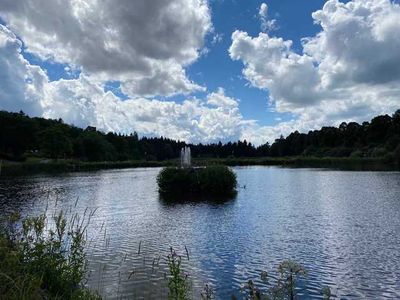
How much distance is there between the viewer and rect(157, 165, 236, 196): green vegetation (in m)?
47.6

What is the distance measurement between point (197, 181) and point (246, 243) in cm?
2801

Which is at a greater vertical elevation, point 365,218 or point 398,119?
point 398,119

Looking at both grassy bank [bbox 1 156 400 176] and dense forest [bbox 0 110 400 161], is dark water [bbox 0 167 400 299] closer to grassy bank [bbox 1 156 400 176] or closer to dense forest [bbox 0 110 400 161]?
grassy bank [bbox 1 156 400 176]

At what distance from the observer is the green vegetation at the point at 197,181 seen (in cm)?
4760

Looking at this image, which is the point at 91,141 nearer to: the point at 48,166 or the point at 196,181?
the point at 48,166

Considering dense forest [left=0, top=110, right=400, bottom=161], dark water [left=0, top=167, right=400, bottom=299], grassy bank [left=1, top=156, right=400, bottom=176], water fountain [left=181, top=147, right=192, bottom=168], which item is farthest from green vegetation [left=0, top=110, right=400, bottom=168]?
dark water [left=0, top=167, right=400, bottom=299]

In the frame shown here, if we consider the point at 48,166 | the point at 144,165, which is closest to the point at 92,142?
the point at 144,165

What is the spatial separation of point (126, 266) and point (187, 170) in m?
→ 32.5

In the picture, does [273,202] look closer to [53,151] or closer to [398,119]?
[53,151]

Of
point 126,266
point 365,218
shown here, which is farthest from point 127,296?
point 365,218

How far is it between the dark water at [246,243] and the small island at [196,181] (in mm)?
9404

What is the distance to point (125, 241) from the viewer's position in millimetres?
21531

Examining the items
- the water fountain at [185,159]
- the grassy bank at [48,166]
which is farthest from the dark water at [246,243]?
the grassy bank at [48,166]

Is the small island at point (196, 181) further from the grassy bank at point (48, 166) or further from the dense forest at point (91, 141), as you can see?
the dense forest at point (91, 141)
